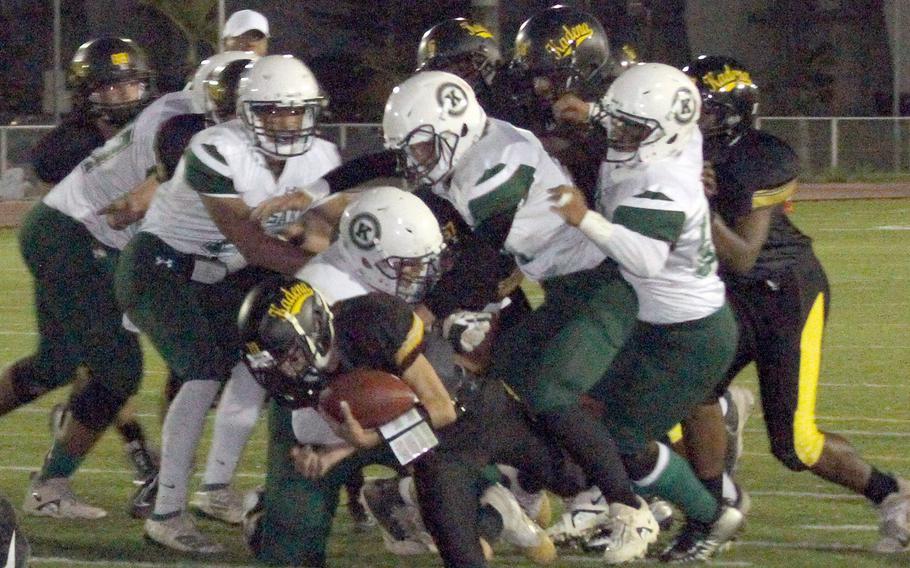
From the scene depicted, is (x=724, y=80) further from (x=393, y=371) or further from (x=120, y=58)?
(x=120, y=58)

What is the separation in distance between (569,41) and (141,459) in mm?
1980

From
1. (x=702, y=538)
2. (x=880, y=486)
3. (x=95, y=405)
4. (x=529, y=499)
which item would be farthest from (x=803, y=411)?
(x=95, y=405)

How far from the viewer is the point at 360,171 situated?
4824mm

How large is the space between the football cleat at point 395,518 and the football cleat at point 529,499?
0.95 ft

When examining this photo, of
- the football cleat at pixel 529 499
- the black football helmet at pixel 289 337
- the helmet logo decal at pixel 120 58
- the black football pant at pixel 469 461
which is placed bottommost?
the football cleat at pixel 529 499

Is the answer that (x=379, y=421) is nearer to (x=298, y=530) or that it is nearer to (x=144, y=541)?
(x=298, y=530)

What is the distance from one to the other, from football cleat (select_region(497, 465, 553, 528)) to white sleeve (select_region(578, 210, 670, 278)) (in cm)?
87

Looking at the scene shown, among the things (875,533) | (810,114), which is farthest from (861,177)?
(875,533)

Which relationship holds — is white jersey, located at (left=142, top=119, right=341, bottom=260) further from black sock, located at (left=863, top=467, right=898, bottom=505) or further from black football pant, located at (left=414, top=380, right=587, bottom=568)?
black sock, located at (left=863, top=467, right=898, bottom=505)

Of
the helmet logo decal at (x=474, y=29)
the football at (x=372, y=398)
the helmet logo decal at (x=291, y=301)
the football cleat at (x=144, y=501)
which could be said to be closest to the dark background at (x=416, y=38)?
the helmet logo decal at (x=474, y=29)

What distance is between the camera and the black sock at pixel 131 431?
5535mm

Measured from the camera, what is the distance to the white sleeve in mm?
4148

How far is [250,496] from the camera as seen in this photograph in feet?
15.2

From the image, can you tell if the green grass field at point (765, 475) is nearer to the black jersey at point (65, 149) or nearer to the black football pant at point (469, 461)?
the black football pant at point (469, 461)
